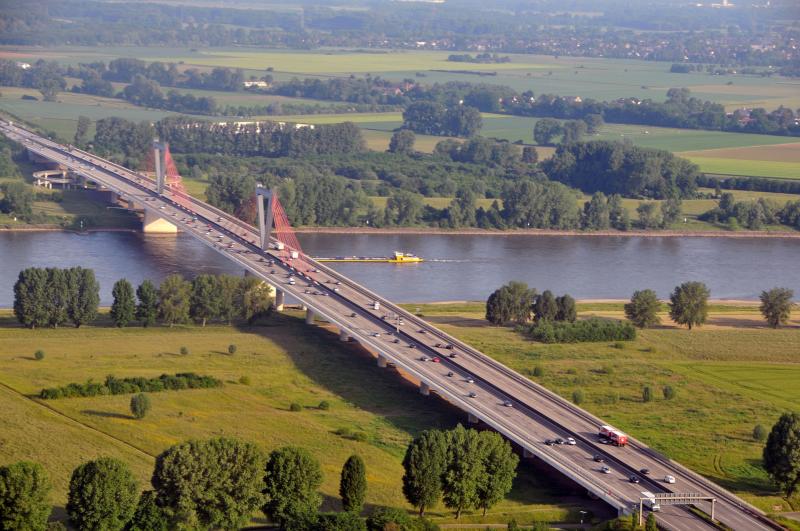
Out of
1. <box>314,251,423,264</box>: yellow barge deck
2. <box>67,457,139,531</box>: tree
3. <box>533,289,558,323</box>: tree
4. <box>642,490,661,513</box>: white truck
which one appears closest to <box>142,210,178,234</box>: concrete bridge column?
<box>314,251,423,264</box>: yellow barge deck

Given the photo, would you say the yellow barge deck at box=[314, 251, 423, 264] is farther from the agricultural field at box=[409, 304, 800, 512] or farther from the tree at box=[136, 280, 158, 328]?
the tree at box=[136, 280, 158, 328]

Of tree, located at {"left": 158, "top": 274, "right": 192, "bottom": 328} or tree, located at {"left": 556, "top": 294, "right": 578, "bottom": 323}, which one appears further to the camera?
tree, located at {"left": 556, "top": 294, "right": 578, "bottom": 323}

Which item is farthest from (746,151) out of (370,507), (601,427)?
(370,507)

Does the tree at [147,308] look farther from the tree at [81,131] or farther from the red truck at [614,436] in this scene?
the tree at [81,131]

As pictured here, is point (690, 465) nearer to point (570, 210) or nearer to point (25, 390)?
point (25, 390)

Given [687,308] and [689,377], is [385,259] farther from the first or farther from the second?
[689,377]

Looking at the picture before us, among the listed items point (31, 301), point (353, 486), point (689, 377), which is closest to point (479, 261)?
point (689, 377)

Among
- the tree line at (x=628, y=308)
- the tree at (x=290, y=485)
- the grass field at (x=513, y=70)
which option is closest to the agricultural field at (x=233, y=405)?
the tree at (x=290, y=485)
